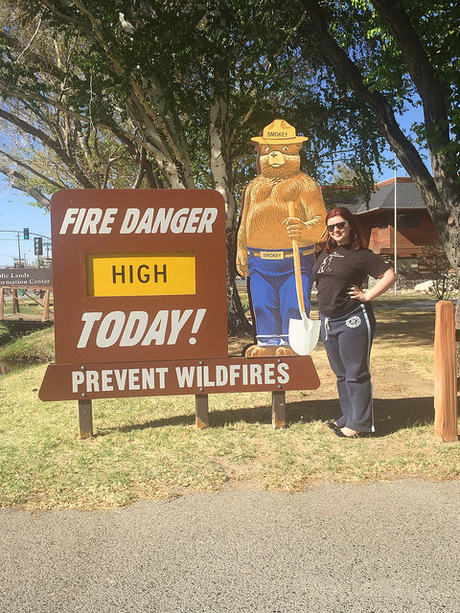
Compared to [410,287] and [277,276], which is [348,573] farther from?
[410,287]

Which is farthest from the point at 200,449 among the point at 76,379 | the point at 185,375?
the point at 76,379

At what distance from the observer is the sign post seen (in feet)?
18.5

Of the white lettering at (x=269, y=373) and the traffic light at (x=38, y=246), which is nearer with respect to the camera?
the white lettering at (x=269, y=373)

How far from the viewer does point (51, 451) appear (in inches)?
216

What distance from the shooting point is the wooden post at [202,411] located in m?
6.03

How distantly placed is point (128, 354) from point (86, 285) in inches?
33.0

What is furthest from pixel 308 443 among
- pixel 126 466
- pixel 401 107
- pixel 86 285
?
pixel 401 107

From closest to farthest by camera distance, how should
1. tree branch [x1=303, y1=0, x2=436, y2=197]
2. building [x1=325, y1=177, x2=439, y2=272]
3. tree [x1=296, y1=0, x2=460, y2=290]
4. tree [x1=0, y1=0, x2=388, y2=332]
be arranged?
tree [x1=296, y1=0, x2=460, y2=290], tree branch [x1=303, y1=0, x2=436, y2=197], tree [x1=0, y1=0, x2=388, y2=332], building [x1=325, y1=177, x2=439, y2=272]

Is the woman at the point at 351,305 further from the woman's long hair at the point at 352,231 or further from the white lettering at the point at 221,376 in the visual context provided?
the white lettering at the point at 221,376

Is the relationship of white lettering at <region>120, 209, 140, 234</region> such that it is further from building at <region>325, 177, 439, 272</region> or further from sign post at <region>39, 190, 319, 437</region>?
building at <region>325, 177, 439, 272</region>

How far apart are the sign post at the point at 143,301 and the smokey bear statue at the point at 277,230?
0.44m

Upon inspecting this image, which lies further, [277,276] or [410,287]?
[410,287]

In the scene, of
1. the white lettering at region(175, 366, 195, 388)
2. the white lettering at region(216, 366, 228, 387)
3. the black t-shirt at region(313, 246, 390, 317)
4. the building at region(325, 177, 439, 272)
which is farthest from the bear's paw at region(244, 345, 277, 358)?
the building at region(325, 177, 439, 272)

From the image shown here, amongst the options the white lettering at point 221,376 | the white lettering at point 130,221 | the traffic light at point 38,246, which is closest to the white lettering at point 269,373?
the white lettering at point 221,376
